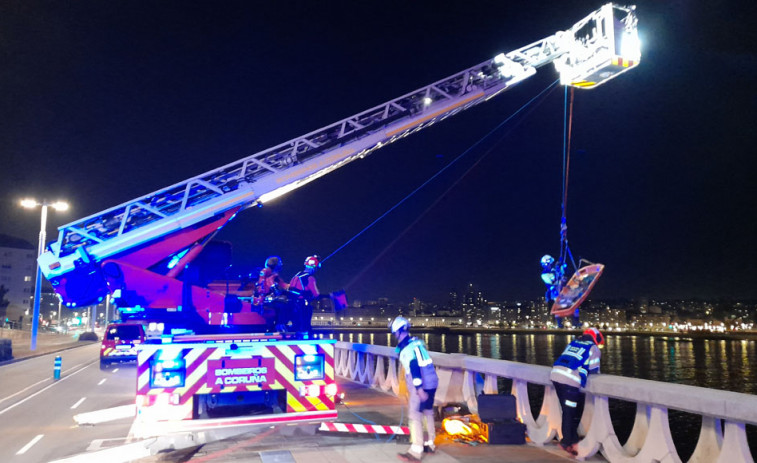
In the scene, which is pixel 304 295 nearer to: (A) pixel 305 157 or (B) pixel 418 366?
(B) pixel 418 366

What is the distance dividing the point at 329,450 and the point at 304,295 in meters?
2.65

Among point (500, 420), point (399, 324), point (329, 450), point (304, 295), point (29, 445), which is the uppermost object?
point (304, 295)

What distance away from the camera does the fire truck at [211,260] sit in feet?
27.9

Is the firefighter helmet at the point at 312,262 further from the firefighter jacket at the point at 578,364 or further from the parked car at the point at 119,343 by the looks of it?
the parked car at the point at 119,343

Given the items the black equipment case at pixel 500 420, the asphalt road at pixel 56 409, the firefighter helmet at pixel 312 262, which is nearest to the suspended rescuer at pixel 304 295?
the firefighter helmet at pixel 312 262

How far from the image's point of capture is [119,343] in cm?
2612

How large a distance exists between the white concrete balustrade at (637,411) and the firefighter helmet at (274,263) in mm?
4077

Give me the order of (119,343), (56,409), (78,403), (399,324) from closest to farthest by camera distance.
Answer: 1. (399,324)
2. (56,409)
3. (78,403)
4. (119,343)

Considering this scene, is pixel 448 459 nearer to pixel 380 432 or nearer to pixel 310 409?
pixel 380 432

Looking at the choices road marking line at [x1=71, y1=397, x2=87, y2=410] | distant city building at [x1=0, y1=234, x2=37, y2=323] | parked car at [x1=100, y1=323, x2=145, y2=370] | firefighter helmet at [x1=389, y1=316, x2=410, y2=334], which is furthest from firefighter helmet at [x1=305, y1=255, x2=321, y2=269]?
distant city building at [x1=0, y1=234, x2=37, y2=323]

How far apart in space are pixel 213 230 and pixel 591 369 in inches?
276

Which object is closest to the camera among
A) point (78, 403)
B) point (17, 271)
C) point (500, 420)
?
point (500, 420)

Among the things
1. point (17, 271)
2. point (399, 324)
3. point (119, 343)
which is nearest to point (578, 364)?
point (399, 324)

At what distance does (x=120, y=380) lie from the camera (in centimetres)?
2038
